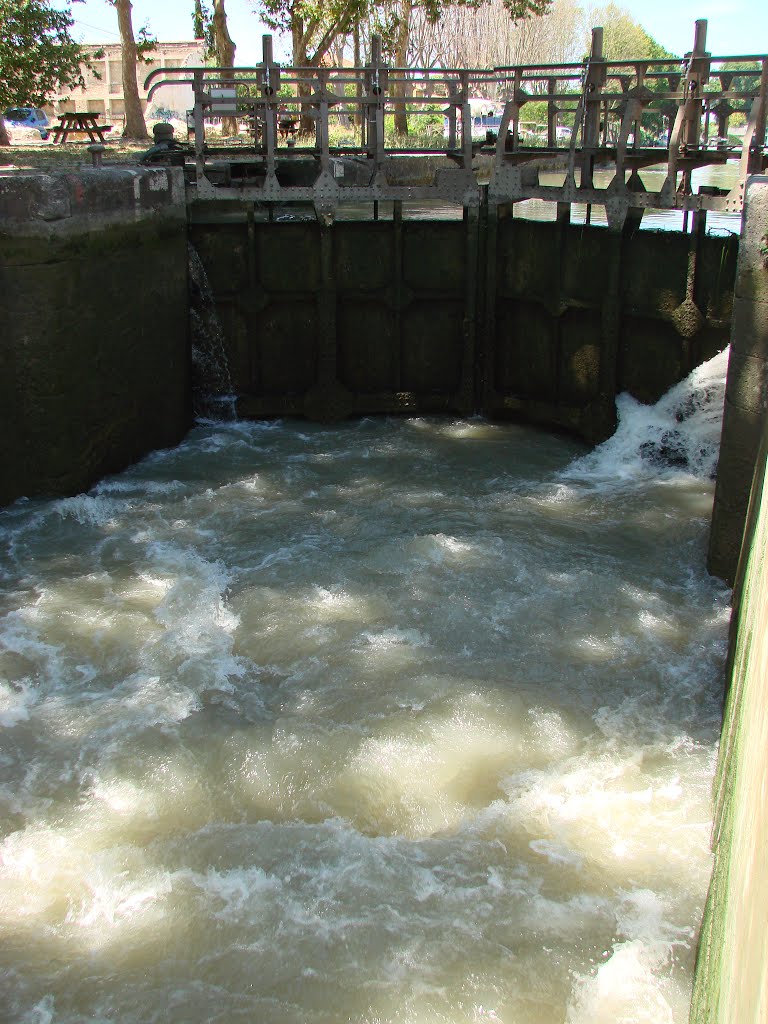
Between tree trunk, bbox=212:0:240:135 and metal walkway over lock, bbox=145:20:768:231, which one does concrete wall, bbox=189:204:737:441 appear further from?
tree trunk, bbox=212:0:240:135

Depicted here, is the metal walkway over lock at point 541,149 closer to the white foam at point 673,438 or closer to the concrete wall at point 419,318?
the concrete wall at point 419,318

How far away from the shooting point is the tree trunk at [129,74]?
26.8 m

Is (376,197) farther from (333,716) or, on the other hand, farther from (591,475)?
(333,716)

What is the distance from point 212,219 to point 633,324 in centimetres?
656

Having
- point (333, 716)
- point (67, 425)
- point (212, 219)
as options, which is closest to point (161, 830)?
point (333, 716)

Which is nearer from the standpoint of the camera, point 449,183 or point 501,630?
point 501,630

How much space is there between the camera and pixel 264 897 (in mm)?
4844

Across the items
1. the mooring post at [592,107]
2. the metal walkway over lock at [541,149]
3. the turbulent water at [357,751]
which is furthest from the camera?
the mooring post at [592,107]

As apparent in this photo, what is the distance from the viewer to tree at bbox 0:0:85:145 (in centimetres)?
2205

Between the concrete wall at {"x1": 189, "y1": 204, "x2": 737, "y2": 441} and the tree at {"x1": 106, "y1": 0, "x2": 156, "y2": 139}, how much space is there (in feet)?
57.7

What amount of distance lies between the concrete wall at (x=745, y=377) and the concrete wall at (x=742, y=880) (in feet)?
9.95

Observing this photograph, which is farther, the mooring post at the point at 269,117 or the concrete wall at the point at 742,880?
the mooring post at the point at 269,117

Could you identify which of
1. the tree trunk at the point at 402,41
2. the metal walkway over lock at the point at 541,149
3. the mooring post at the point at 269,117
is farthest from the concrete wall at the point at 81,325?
the tree trunk at the point at 402,41

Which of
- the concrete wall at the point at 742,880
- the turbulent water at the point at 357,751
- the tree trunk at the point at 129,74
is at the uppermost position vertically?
the tree trunk at the point at 129,74
